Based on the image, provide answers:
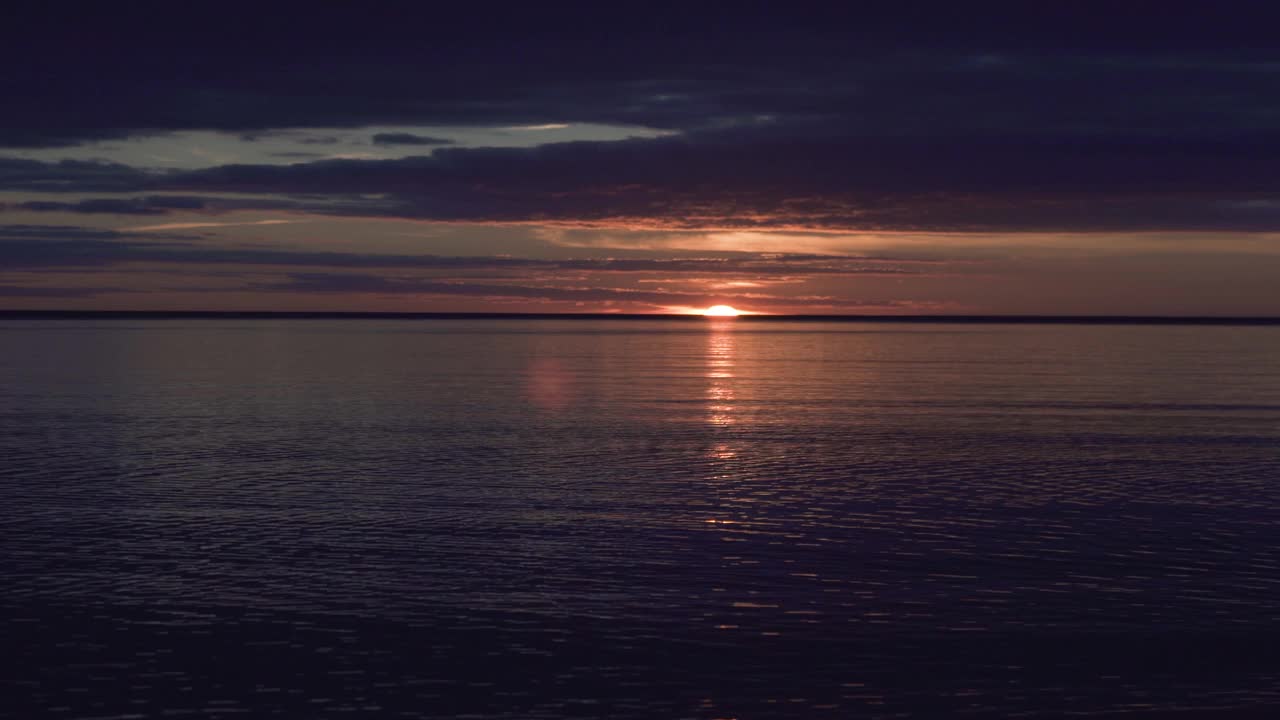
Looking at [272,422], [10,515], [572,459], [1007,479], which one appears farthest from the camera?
[272,422]

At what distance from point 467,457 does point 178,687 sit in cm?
2364

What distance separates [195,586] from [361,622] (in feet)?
12.8

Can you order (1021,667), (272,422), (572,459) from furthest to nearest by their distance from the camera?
1. (272,422)
2. (572,459)
3. (1021,667)

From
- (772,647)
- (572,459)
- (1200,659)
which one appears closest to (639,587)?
(772,647)

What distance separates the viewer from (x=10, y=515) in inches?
1093

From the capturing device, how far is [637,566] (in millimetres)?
23328

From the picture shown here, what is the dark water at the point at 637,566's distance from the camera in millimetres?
16344

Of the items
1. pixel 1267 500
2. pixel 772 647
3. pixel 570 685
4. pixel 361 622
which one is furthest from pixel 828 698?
pixel 1267 500

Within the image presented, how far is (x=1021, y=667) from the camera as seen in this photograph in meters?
17.1

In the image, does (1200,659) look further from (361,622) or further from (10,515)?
(10,515)

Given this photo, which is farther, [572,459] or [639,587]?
[572,459]

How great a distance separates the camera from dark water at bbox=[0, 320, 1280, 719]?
16.3 metres

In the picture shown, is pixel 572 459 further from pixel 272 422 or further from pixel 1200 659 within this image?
pixel 1200 659

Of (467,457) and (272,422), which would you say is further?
(272,422)
